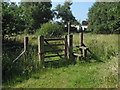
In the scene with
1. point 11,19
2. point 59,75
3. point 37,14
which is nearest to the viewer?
point 59,75

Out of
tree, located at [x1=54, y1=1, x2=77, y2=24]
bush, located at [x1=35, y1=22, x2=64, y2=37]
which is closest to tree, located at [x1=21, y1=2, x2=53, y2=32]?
tree, located at [x1=54, y1=1, x2=77, y2=24]

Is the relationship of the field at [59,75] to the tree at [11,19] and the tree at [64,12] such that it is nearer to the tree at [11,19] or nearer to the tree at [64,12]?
the tree at [11,19]

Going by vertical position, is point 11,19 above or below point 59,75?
above

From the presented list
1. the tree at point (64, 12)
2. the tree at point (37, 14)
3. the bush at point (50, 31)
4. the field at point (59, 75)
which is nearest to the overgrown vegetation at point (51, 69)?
the field at point (59, 75)

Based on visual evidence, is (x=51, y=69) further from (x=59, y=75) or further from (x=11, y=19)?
(x=11, y=19)

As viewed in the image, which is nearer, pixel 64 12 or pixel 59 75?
pixel 59 75

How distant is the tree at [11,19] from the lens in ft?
27.2

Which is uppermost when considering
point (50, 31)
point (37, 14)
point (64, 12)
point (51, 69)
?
point (64, 12)

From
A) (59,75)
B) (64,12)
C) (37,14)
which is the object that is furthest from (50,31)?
(64,12)

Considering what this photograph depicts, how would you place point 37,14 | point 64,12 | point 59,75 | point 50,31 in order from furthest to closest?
point 64,12 → point 37,14 → point 50,31 → point 59,75

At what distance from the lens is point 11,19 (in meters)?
8.67

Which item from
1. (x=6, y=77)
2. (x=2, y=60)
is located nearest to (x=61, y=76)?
(x=6, y=77)

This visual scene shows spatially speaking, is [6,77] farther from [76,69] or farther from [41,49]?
[76,69]

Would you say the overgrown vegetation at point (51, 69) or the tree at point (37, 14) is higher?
the tree at point (37, 14)
